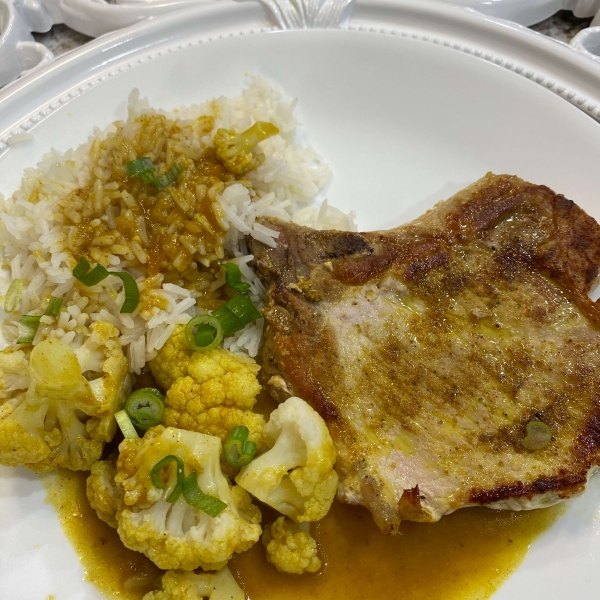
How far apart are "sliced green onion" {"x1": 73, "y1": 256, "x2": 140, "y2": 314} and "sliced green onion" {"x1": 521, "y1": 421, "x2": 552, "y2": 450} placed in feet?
7.78

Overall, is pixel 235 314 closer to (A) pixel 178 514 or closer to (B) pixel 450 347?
(A) pixel 178 514

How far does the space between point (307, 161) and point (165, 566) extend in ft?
9.40

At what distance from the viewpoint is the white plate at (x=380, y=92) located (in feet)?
11.5

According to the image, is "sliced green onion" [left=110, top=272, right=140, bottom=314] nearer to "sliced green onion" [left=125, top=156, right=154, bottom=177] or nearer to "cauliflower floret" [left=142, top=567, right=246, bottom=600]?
"sliced green onion" [left=125, top=156, right=154, bottom=177]

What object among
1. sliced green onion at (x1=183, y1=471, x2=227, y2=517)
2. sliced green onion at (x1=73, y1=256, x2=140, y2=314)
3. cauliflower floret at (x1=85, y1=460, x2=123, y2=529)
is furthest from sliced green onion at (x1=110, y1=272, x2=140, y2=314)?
sliced green onion at (x1=183, y1=471, x2=227, y2=517)

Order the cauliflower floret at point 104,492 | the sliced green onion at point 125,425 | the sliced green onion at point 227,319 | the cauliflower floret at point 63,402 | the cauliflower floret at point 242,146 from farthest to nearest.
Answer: the cauliflower floret at point 242,146 → the sliced green onion at point 227,319 → the sliced green onion at point 125,425 → the cauliflower floret at point 104,492 → the cauliflower floret at point 63,402

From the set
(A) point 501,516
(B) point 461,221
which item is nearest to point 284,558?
(A) point 501,516

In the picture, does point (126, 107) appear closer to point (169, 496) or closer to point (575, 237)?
point (169, 496)

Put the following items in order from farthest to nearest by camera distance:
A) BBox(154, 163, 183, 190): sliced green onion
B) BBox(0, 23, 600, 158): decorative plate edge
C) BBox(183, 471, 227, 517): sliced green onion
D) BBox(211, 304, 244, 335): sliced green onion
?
BBox(0, 23, 600, 158): decorative plate edge → BBox(154, 163, 183, 190): sliced green onion → BBox(211, 304, 244, 335): sliced green onion → BBox(183, 471, 227, 517): sliced green onion

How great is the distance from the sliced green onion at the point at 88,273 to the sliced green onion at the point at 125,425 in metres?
0.81

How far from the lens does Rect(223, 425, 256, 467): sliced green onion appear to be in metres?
2.56

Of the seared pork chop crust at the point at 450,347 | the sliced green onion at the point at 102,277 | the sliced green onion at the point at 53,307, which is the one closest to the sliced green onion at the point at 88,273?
the sliced green onion at the point at 102,277

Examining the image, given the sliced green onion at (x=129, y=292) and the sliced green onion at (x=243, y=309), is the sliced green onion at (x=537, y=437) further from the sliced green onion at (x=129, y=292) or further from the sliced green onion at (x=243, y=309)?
the sliced green onion at (x=129, y=292)

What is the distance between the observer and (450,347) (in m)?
2.74
